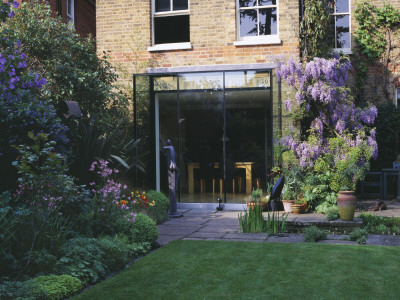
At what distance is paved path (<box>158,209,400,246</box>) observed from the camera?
6.05 meters

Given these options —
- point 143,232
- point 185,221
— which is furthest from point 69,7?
point 143,232

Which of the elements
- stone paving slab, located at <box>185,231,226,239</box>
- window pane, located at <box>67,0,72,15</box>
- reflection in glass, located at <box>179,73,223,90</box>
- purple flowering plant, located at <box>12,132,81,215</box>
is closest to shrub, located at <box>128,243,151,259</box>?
purple flowering plant, located at <box>12,132,81,215</box>

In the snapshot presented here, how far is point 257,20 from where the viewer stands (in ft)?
33.7

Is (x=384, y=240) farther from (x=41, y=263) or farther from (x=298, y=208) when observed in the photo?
(x=41, y=263)

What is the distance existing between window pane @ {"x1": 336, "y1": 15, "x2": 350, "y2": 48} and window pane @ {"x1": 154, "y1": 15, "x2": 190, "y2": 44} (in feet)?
12.4

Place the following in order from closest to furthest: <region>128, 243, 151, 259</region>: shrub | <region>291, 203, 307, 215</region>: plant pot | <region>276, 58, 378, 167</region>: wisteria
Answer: <region>128, 243, 151, 259</region>: shrub → <region>291, 203, 307, 215</region>: plant pot → <region>276, 58, 378, 167</region>: wisteria

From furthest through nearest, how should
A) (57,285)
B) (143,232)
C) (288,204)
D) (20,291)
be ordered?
1. (288,204)
2. (143,232)
3. (57,285)
4. (20,291)

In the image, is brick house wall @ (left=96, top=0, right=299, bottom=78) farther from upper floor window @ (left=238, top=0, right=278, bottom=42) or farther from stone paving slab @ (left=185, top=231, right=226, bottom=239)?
stone paving slab @ (left=185, top=231, right=226, bottom=239)

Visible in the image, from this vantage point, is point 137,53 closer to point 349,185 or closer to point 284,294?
point 349,185

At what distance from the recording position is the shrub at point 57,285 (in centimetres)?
382

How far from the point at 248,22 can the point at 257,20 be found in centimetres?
20

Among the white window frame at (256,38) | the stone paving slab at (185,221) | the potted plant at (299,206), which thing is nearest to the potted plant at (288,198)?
the potted plant at (299,206)

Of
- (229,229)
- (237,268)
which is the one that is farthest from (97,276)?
(229,229)

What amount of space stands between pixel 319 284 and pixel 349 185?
472cm
